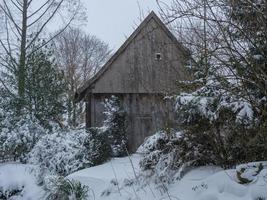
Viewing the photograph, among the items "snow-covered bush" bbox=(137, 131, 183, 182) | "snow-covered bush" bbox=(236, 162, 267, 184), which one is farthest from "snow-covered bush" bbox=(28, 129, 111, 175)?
"snow-covered bush" bbox=(236, 162, 267, 184)

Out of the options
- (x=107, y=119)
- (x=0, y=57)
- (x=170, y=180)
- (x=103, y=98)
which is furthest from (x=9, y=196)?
(x=0, y=57)

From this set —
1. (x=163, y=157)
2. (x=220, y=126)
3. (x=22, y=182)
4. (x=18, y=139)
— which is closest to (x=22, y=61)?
(x=18, y=139)

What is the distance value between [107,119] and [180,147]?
10.5 meters

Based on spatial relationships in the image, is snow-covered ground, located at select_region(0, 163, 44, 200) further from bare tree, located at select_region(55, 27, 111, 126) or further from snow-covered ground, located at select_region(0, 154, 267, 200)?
bare tree, located at select_region(55, 27, 111, 126)

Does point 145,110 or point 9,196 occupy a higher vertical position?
point 145,110

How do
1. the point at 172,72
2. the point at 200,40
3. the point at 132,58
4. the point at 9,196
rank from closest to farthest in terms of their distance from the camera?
the point at 200,40 < the point at 172,72 < the point at 9,196 < the point at 132,58

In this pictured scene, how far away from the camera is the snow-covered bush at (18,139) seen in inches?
608

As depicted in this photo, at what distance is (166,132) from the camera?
7.98m

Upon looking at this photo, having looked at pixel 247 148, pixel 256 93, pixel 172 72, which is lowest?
pixel 247 148

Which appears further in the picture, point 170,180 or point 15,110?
point 15,110

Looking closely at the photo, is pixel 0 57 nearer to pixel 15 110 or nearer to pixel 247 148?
pixel 15 110

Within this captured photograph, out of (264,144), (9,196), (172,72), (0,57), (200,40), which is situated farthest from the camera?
(0,57)

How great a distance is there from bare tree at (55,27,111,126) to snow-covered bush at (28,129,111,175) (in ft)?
87.5

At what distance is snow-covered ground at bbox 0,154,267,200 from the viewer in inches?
246
